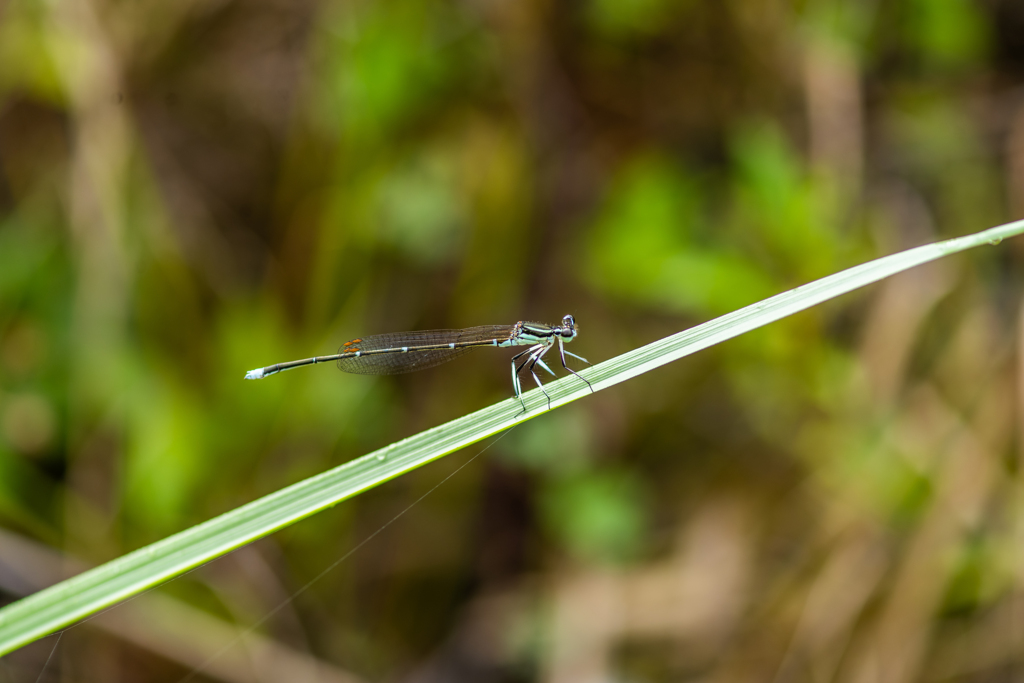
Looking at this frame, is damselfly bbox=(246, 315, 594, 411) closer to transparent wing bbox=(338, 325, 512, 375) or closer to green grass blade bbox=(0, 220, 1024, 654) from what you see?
transparent wing bbox=(338, 325, 512, 375)

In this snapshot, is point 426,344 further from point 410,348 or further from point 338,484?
point 338,484

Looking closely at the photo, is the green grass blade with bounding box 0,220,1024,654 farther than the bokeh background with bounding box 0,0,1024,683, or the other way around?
the bokeh background with bounding box 0,0,1024,683

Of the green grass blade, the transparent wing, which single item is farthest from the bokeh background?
the green grass blade

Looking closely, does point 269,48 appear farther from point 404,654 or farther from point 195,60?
point 404,654

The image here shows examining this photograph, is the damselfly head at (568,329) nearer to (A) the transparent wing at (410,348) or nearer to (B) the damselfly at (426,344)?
(B) the damselfly at (426,344)

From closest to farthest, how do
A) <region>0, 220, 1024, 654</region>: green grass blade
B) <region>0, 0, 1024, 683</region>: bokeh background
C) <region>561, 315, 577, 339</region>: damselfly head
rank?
<region>0, 220, 1024, 654</region>: green grass blade < <region>561, 315, 577, 339</region>: damselfly head < <region>0, 0, 1024, 683</region>: bokeh background

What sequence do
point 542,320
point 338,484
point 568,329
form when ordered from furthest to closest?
point 542,320 → point 568,329 → point 338,484

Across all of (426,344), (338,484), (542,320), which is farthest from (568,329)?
(338,484)
